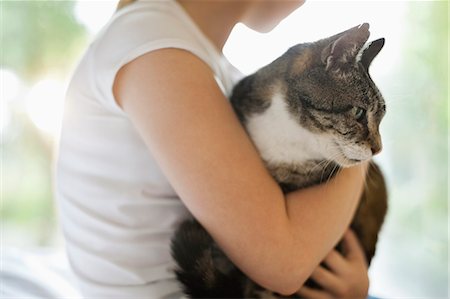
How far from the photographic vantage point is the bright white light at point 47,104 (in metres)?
0.92

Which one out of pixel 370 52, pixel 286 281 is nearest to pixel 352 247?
pixel 286 281

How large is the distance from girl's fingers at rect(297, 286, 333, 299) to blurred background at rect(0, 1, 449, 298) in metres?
0.11

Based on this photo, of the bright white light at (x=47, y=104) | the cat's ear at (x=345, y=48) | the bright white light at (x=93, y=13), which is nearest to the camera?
the cat's ear at (x=345, y=48)

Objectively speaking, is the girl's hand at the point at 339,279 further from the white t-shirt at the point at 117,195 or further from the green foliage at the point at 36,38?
the green foliage at the point at 36,38

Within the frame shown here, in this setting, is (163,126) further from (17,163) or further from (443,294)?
(443,294)

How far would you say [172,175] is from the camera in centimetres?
69

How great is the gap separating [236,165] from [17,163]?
534 mm

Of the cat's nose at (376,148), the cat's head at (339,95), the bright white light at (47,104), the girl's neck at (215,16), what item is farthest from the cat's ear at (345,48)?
the bright white light at (47,104)

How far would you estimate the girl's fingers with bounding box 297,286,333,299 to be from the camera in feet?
2.56

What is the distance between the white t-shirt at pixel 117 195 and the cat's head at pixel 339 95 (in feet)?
0.53

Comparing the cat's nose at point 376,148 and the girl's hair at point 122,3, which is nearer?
the cat's nose at point 376,148

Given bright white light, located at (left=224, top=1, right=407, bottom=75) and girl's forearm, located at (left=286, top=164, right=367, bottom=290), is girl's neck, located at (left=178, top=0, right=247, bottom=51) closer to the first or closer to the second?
bright white light, located at (left=224, top=1, right=407, bottom=75)

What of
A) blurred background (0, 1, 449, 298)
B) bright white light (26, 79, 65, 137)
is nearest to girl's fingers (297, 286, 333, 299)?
blurred background (0, 1, 449, 298)

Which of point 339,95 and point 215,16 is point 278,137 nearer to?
point 339,95
